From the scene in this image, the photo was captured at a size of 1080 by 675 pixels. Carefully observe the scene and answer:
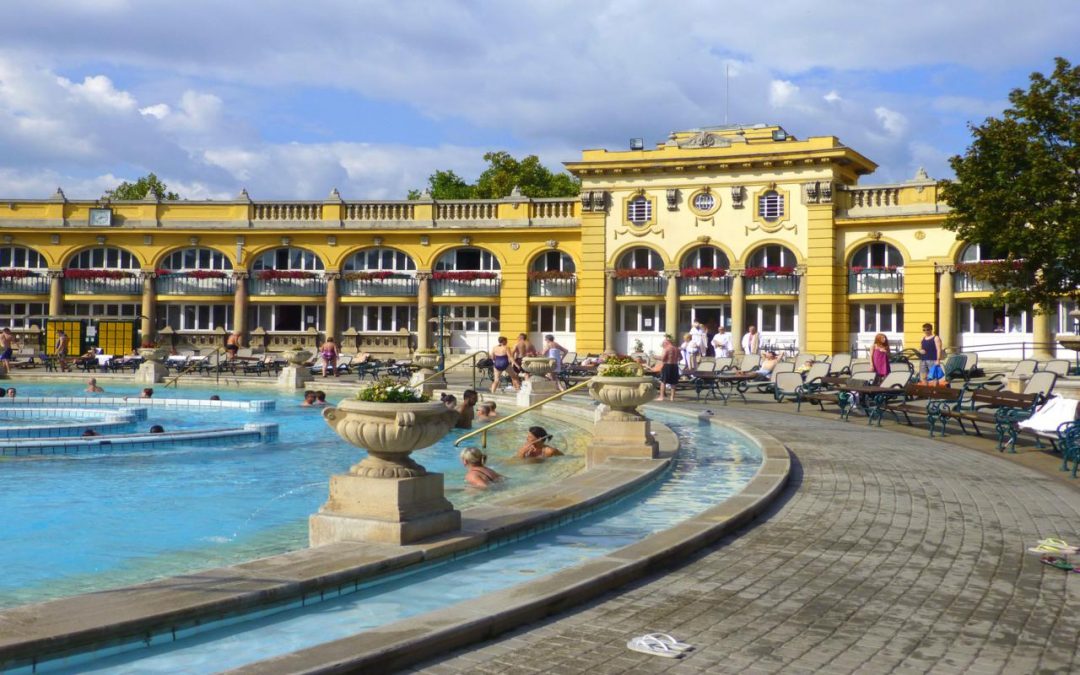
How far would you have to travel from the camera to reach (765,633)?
5.34 m

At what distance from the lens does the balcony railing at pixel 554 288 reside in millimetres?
40031

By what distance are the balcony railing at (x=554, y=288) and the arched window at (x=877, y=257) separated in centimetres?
1074

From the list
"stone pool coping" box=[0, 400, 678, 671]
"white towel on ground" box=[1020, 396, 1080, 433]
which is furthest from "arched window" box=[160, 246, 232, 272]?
"stone pool coping" box=[0, 400, 678, 671]

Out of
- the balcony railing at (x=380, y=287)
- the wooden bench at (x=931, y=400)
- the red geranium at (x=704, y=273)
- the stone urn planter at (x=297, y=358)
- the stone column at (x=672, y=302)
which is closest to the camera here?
the wooden bench at (x=931, y=400)

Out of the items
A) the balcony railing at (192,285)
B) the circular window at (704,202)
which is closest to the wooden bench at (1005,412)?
the circular window at (704,202)

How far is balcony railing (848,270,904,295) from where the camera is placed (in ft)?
118

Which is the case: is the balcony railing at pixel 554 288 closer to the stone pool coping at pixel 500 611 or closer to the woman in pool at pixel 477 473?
the woman in pool at pixel 477 473

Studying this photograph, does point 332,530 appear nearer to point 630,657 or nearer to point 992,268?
point 630,657

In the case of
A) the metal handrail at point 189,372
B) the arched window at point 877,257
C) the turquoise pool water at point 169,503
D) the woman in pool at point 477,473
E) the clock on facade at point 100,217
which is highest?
the clock on facade at point 100,217

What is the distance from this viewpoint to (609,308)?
39219 mm

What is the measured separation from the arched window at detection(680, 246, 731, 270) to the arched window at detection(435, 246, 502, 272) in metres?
7.77

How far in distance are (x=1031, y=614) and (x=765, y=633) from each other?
1665mm

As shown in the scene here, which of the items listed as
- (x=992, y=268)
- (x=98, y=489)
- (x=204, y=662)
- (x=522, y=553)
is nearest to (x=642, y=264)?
(x=992, y=268)

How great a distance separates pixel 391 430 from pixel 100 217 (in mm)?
39523
